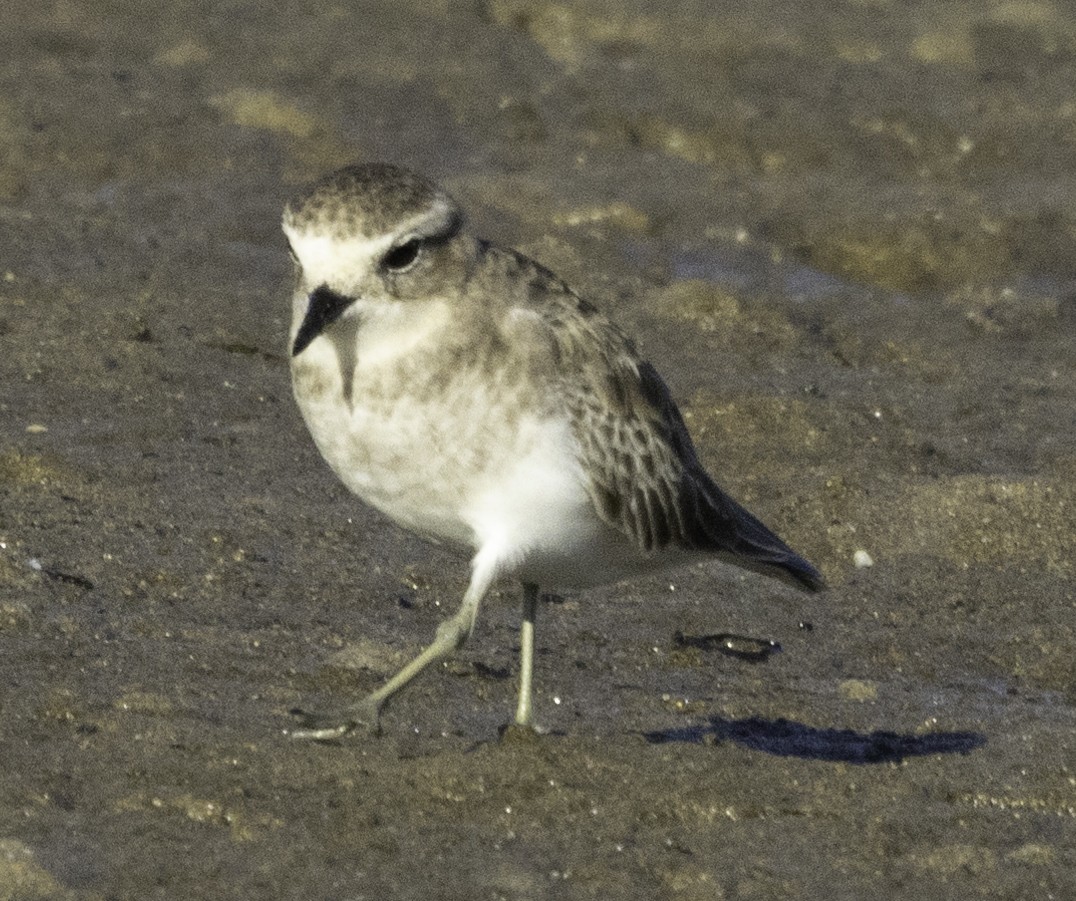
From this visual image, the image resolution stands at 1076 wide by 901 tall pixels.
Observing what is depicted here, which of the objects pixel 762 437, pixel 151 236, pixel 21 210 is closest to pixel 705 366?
pixel 762 437

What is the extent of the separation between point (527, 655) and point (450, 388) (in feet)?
3.87

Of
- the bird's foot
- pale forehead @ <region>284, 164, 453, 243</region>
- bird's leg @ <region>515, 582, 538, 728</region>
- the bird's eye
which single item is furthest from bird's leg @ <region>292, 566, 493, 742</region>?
pale forehead @ <region>284, 164, 453, 243</region>

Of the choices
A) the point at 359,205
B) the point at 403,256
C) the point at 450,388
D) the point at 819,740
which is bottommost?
the point at 819,740

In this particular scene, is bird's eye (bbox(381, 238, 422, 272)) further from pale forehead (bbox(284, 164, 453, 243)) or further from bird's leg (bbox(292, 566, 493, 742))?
bird's leg (bbox(292, 566, 493, 742))

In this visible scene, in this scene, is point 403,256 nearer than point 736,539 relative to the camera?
Yes

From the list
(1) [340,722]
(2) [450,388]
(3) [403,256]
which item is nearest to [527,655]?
(1) [340,722]

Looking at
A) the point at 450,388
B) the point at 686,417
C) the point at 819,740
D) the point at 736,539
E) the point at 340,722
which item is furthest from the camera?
the point at 686,417

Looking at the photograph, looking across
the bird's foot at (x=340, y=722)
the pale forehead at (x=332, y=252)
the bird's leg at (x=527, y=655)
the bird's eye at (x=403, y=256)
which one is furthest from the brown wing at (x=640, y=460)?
the bird's foot at (x=340, y=722)

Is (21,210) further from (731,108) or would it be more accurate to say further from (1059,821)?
(1059,821)

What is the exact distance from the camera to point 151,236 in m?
11.3

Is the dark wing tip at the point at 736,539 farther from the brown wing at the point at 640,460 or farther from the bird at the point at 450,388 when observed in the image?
the bird at the point at 450,388

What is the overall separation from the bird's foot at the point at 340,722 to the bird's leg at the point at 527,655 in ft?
1.60

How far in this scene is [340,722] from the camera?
605cm

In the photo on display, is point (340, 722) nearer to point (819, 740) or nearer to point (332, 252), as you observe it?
point (332, 252)
